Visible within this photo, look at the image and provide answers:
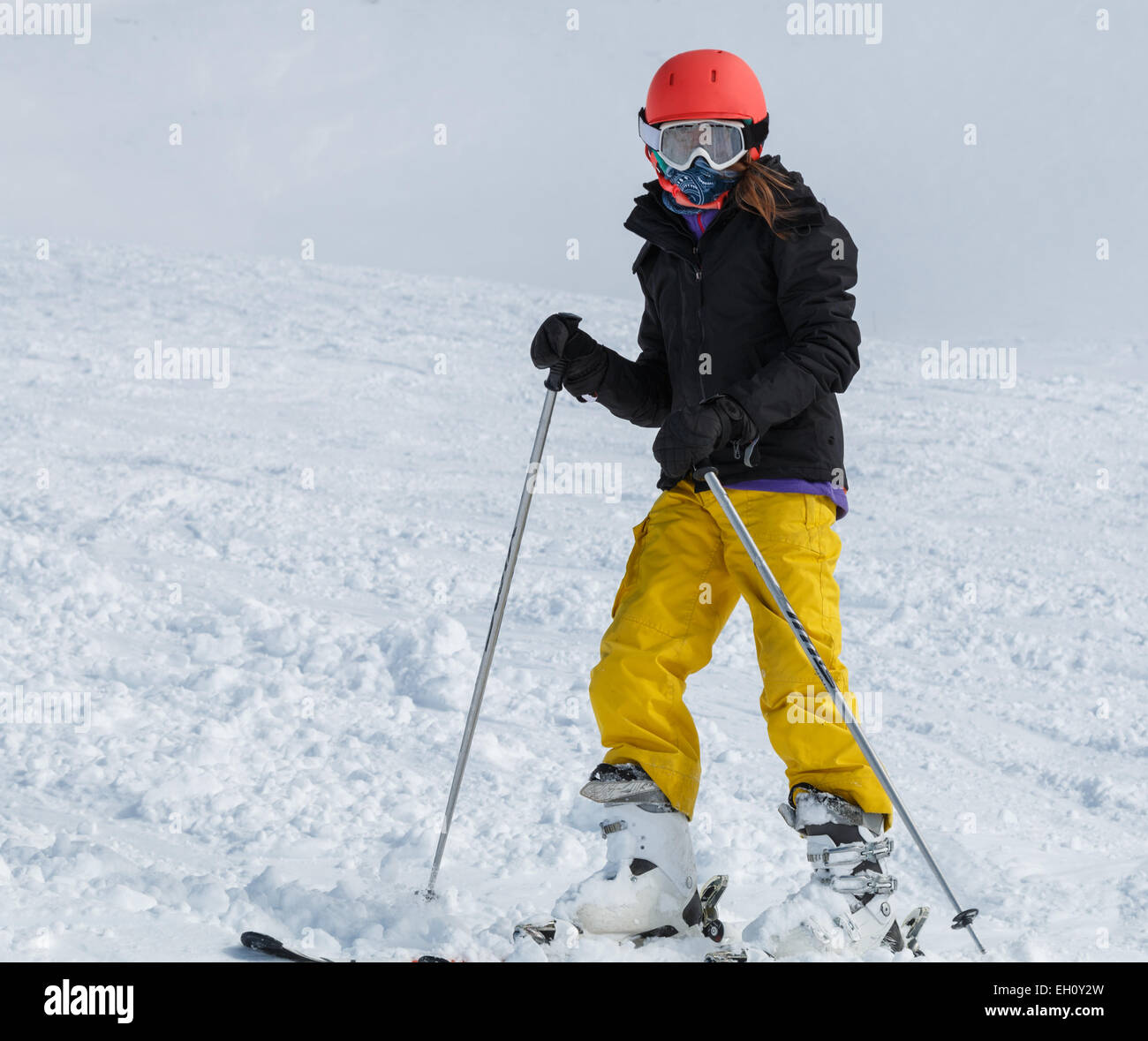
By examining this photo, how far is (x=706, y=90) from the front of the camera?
3.10 meters

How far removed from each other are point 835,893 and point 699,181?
1.81m

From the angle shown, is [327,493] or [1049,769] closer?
[1049,769]

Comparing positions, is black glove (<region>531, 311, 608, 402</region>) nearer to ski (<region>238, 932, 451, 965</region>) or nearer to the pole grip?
the pole grip

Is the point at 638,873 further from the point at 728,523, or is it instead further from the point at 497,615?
the point at 728,523

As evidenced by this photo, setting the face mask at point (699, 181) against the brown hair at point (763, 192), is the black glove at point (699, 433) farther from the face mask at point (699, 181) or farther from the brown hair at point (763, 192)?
the face mask at point (699, 181)

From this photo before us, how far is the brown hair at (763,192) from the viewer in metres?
3.07

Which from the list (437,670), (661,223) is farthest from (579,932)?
(437,670)

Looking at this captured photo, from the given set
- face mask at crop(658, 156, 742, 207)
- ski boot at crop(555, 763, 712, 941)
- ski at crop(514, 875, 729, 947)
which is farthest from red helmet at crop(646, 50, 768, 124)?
ski at crop(514, 875, 729, 947)

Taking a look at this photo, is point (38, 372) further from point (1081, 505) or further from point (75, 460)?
point (1081, 505)

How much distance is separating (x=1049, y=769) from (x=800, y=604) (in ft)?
8.53

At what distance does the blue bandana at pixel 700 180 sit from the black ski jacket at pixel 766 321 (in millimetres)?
64
